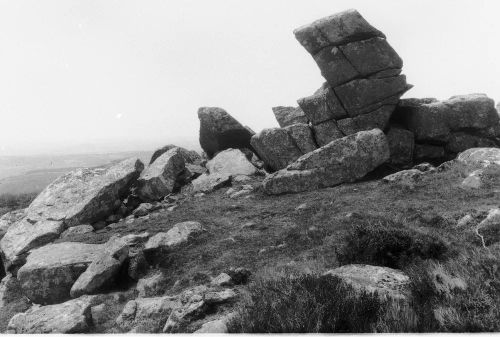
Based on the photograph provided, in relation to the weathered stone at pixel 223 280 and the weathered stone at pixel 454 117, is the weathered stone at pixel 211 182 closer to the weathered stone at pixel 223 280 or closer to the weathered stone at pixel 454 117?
the weathered stone at pixel 223 280

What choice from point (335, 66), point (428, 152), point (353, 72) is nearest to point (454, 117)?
point (428, 152)

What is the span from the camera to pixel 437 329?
5820mm

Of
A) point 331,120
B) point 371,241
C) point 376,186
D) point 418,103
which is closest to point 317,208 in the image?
point 376,186

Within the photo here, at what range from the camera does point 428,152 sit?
25266 millimetres

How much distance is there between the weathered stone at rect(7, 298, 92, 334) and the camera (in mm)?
9922

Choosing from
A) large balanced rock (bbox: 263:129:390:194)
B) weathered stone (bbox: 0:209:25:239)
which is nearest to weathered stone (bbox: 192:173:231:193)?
large balanced rock (bbox: 263:129:390:194)

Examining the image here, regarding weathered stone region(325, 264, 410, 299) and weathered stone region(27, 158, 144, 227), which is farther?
weathered stone region(27, 158, 144, 227)

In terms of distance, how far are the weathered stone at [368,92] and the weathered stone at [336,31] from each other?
2.88 metres

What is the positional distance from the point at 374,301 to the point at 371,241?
4.04 meters

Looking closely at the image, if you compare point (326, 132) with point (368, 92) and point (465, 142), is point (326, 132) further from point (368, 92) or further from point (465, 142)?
point (465, 142)

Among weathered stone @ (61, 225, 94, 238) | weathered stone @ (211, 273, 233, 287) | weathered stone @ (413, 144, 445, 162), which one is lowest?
weathered stone @ (61, 225, 94, 238)

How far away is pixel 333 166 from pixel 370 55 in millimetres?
8614

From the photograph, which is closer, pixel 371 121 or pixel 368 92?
pixel 368 92

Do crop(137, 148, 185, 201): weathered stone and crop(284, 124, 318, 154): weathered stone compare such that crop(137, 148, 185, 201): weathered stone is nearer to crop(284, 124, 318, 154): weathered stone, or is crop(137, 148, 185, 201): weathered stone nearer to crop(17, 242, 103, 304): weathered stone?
crop(284, 124, 318, 154): weathered stone
